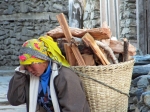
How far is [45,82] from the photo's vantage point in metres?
2.70

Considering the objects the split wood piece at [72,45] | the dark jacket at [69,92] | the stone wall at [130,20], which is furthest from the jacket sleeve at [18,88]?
the stone wall at [130,20]

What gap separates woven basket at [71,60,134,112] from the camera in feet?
8.79

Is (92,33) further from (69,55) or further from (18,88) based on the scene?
(18,88)

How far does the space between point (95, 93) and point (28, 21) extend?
385 inches

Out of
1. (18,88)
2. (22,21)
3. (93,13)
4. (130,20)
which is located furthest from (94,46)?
(22,21)

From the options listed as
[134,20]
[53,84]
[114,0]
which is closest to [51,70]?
[53,84]

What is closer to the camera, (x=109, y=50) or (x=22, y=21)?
(x=109, y=50)

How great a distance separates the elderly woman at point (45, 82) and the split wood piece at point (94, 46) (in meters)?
0.21

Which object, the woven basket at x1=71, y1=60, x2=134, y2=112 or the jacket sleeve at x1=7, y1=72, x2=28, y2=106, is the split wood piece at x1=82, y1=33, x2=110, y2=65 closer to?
the woven basket at x1=71, y1=60, x2=134, y2=112

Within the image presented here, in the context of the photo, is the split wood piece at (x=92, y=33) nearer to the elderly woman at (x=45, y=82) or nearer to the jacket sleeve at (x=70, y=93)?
the elderly woman at (x=45, y=82)

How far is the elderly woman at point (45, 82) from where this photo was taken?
255 cm

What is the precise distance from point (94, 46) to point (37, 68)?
438mm

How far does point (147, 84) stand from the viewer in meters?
3.38

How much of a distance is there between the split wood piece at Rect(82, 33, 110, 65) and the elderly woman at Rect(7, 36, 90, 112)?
208 millimetres
